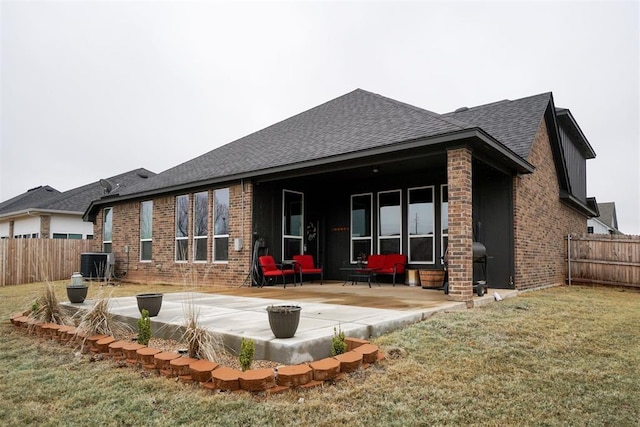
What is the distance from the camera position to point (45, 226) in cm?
1941

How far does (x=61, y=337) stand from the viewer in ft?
15.9

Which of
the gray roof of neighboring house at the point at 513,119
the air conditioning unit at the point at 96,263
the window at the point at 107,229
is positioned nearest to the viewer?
the gray roof of neighboring house at the point at 513,119

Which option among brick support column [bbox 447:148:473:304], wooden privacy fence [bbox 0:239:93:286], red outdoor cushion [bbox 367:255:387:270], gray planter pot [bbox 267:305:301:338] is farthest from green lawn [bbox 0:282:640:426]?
wooden privacy fence [bbox 0:239:93:286]

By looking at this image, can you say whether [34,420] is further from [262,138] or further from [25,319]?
[262,138]

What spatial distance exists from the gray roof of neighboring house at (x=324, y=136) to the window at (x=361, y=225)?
2087 mm

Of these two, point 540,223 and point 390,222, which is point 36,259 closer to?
point 390,222

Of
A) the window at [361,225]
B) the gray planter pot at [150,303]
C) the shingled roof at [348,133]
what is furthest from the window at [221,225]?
the gray planter pot at [150,303]

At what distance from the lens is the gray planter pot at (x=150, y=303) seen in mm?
4919

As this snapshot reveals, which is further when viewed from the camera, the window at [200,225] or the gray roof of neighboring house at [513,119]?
the window at [200,225]

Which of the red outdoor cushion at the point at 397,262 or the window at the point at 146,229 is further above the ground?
the window at the point at 146,229

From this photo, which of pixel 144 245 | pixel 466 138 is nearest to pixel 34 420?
pixel 466 138

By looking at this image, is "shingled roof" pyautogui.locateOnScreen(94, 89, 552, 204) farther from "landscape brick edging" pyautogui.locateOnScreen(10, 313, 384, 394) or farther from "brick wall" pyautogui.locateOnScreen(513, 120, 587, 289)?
"landscape brick edging" pyautogui.locateOnScreen(10, 313, 384, 394)

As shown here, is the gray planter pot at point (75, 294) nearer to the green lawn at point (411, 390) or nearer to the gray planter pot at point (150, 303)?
the green lawn at point (411, 390)

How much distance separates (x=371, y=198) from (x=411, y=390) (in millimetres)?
8364
